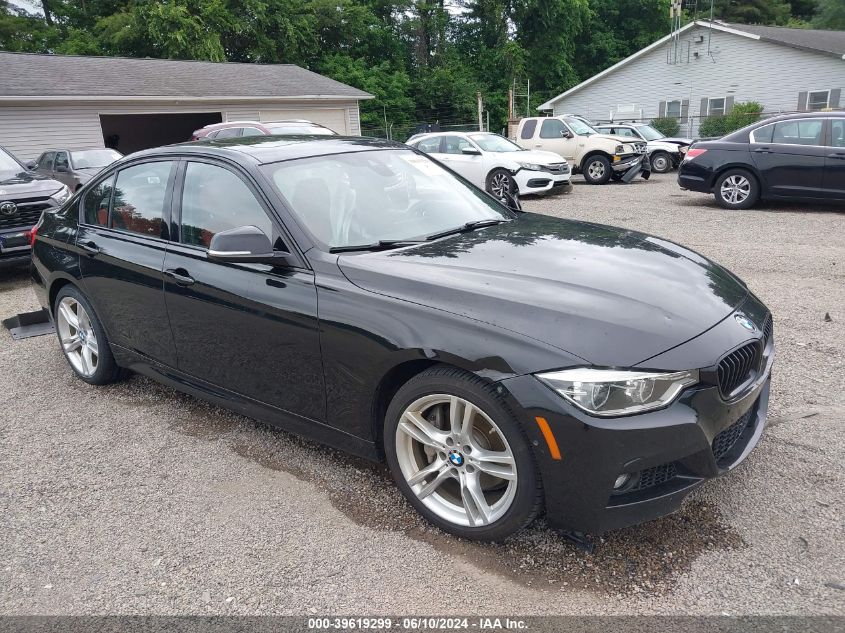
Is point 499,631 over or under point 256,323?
under

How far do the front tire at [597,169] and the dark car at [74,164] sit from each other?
11532mm

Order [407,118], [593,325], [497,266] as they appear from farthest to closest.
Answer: [407,118], [497,266], [593,325]

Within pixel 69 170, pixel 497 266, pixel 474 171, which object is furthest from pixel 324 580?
pixel 69 170

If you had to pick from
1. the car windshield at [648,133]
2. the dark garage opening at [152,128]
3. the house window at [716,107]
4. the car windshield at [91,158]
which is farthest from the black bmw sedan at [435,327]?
the house window at [716,107]

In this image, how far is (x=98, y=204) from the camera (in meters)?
4.48

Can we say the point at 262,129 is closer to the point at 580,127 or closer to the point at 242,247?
the point at 580,127

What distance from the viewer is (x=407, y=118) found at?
3688cm

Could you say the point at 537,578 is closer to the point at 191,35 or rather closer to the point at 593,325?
the point at 593,325

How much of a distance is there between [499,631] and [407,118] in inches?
1445

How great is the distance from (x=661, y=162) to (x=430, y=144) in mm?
8805

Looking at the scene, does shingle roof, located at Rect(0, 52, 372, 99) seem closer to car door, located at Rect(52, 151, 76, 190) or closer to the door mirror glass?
car door, located at Rect(52, 151, 76, 190)

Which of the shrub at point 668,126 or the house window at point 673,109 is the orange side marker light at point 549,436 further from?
the house window at point 673,109

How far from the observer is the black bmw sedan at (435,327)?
2.42m

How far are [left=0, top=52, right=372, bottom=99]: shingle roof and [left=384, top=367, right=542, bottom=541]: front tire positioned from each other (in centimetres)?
2042
